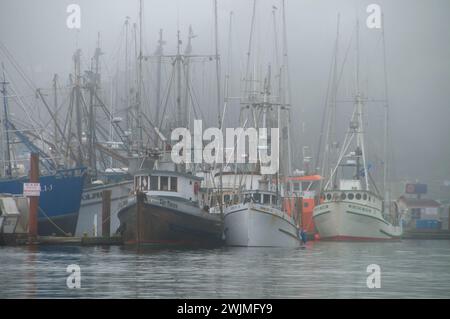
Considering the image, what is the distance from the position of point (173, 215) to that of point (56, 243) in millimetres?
7440

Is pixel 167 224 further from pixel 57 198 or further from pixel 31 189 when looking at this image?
pixel 57 198

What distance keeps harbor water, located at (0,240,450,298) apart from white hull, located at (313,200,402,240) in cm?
2760

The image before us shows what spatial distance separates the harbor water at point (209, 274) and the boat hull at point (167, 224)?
2399 millimetres

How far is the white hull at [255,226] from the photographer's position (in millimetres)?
61625

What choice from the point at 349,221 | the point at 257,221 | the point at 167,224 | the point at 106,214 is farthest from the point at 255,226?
the point at 349,221

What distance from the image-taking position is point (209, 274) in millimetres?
39812

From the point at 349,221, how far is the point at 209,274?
159ft

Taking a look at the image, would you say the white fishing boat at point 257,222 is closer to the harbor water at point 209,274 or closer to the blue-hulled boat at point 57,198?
the harbor water at point 209,274

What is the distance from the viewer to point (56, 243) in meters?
59.6

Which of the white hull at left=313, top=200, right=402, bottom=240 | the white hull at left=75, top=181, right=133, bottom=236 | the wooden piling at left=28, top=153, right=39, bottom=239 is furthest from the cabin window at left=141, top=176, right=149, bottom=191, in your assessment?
the white hull at left=313, top=200, right=402, bottom=240

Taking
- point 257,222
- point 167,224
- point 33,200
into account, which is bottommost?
point 257,222
